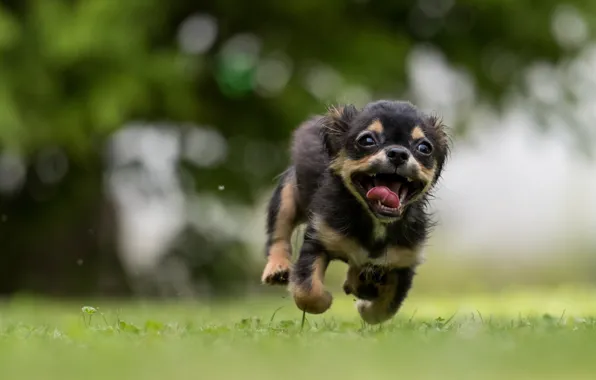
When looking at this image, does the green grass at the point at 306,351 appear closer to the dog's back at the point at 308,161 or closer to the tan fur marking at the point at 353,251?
the tan fur marking at the point at 353,251

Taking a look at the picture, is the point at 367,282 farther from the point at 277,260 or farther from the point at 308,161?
the point at 308,161

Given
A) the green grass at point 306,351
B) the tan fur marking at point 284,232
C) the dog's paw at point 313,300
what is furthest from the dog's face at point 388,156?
the tan fur marking at point 284,232

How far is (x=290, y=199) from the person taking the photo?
6.86 meters

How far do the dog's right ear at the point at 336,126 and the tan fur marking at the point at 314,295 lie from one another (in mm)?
692

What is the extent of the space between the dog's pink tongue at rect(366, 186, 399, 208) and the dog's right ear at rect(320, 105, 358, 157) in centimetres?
46

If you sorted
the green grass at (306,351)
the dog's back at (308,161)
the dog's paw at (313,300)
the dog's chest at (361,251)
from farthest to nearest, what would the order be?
the dog's back at (308,161) → the dog's chest at (361,251) → the dog's paw at (313,300) → the green grass at (306,351)

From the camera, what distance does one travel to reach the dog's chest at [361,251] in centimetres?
593

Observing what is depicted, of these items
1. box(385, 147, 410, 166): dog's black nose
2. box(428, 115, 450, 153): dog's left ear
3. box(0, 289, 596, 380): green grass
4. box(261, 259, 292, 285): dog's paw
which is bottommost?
box(0, 289, 596, 380): green grass

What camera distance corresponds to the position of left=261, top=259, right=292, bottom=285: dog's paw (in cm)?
639

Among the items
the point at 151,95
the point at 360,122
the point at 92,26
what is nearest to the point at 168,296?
the point at 151,95

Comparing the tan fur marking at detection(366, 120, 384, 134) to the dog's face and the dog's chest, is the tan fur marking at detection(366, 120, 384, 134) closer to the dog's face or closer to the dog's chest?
the dog's face

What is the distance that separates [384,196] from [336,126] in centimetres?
67

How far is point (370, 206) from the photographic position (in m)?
5.70

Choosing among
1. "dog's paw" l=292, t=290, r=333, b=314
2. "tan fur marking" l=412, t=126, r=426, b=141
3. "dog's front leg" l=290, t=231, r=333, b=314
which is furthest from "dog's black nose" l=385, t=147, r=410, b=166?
"dog's paw" l=292, t=290, r=333, b=314
